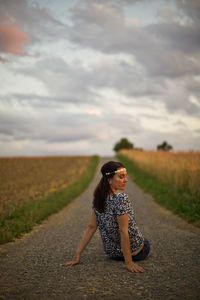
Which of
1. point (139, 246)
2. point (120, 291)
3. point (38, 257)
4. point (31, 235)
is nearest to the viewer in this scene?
point (120, 291)

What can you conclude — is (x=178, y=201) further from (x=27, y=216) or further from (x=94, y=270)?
(x=94, y=270)

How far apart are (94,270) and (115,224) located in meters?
0.73

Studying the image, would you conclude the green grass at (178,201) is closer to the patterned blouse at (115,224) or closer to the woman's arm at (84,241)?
the patterned blouse at (115,224)

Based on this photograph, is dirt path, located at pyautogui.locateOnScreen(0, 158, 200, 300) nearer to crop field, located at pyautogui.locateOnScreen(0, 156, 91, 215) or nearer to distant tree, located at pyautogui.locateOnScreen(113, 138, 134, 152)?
crop field, located at pyautogui.locateOnScreen(0, 156, 91, 215)

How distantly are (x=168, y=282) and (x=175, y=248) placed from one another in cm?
166

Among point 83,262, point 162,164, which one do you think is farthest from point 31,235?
point 162,164

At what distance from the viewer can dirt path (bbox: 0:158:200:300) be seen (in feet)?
11.0

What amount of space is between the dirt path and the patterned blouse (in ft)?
0.92

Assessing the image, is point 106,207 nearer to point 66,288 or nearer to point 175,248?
point 66,288

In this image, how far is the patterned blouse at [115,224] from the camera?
402 cm

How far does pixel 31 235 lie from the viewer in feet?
21.7

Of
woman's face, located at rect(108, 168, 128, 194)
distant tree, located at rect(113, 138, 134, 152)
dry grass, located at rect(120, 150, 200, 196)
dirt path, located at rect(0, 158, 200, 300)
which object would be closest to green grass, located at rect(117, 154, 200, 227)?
dry grass, located at rect(120, 150, 200, 196)

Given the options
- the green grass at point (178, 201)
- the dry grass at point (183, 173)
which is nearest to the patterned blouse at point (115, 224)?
the green grass at point (178, 201)

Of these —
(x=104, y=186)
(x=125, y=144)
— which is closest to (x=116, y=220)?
(x=104, y=186)
